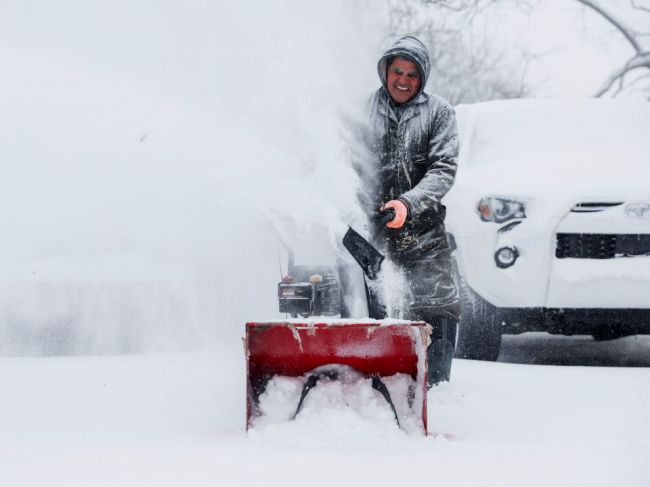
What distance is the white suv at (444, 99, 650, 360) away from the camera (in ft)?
19.3

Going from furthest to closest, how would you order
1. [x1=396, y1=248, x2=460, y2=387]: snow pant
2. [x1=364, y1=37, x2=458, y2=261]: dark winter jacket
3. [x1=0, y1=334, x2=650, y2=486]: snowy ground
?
[x1=396, y1=248, x2=460, y2=387]: snow pant
[x1=364, y1=37, x2=458, y2=261]: dark winter jacket
[x1=0, y1=334, x2=650, y2=486]: snowy ground

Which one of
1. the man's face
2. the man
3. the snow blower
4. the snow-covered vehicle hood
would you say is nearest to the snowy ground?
the snow blower

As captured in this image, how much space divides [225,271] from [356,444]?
364 cm

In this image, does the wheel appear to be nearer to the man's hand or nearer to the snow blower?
the man's hand

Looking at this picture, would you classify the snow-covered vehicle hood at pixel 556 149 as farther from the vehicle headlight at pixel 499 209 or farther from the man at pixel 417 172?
the man at pixel 417 172

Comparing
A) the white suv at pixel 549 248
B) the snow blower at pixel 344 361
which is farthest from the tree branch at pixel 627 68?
the snow blower at pixel 344 361

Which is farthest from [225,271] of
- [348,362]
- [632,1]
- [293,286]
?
[632,1]

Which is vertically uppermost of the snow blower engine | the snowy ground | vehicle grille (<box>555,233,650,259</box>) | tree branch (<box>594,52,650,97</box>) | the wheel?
tree branch (<box>594,52,650,97</box>)

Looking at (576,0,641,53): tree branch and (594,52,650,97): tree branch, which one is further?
(594,52,650,97): tree branch

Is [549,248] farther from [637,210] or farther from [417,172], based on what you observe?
[417,172]

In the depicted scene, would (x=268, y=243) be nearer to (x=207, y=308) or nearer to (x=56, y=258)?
(x=207, y=308)

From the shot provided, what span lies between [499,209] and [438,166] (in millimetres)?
1614

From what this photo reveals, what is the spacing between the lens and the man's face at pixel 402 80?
4.51m

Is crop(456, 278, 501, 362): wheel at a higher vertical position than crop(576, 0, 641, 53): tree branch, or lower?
lower
